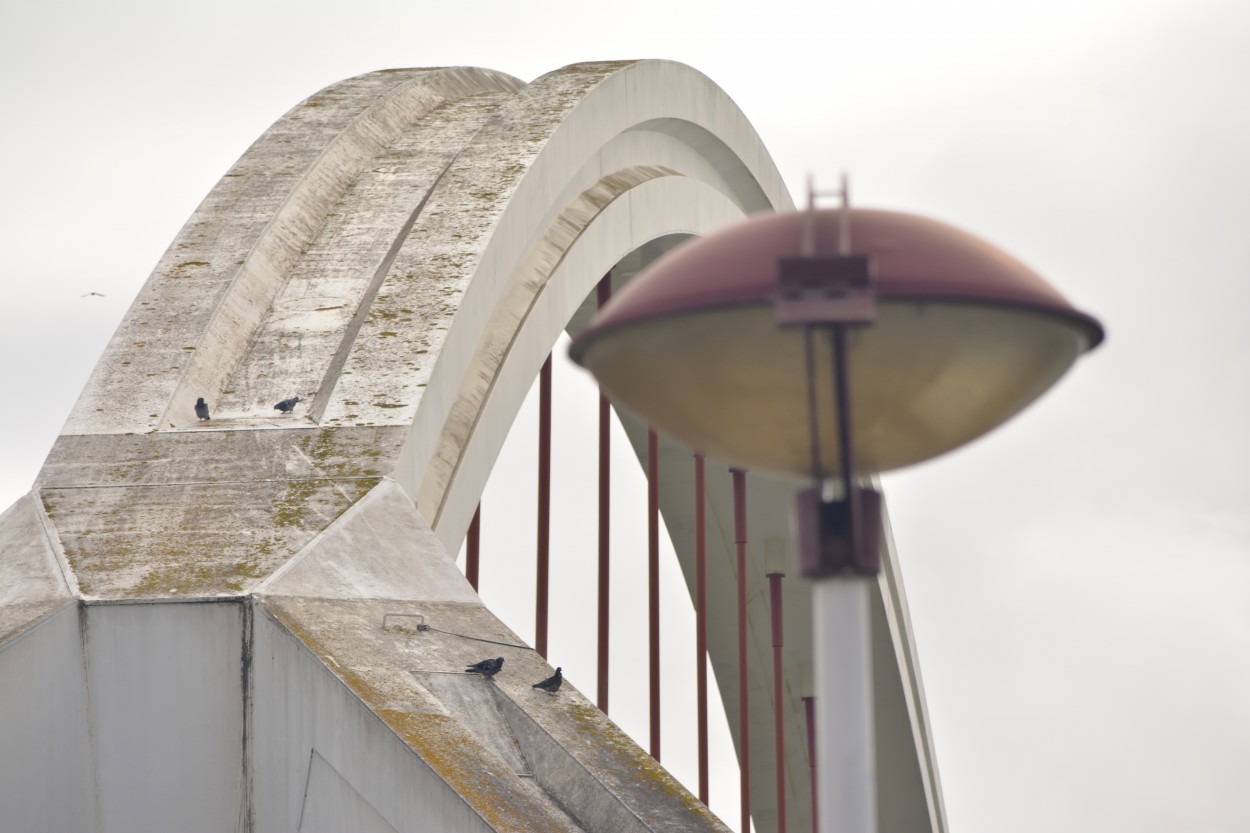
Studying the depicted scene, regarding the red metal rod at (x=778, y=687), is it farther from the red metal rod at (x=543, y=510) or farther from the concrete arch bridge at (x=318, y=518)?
the concrete arch bridge at (x=318, y=518)

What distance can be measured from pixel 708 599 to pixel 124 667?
14544 mm

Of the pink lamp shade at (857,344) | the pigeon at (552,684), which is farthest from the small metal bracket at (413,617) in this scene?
the pink lamp shade at (857,344)

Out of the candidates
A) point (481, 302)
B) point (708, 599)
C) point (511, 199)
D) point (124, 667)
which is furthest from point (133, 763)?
point (708, 599)

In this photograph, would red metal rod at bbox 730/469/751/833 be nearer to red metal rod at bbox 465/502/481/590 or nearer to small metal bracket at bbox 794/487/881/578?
red metal rod at bbox 465/502/481/590

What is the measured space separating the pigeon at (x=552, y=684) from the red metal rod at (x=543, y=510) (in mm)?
5755

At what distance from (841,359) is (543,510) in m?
11.3

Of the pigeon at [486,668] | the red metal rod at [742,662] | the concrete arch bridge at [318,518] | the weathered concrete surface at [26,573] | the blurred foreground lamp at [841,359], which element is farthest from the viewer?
the red metal rod at [742,662]

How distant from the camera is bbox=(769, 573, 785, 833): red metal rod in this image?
1784 centimetres

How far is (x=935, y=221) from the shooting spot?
3.44 m

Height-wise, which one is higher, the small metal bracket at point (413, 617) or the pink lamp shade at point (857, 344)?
the small metal bracket at point (413, 617)

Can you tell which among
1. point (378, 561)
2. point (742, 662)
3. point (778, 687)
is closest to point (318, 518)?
point (378, 561)

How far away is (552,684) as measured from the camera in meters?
7.73

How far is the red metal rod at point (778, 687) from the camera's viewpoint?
1784 centimetres

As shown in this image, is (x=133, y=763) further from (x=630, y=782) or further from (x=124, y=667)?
(x=630, y=782)
